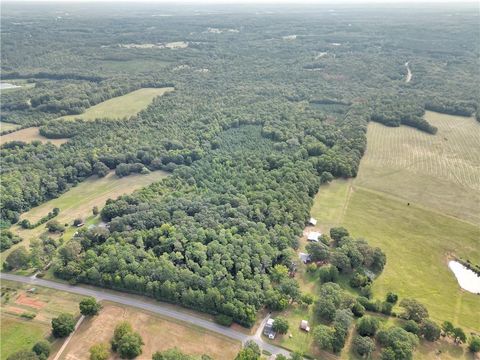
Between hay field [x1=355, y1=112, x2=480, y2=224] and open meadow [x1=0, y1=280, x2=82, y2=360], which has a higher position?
open meadow [x1=0, y1=280, x2=82, y2=360]

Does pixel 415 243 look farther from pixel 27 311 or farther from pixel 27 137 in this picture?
pixel 27 137

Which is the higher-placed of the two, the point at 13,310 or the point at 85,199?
the point at 13,310

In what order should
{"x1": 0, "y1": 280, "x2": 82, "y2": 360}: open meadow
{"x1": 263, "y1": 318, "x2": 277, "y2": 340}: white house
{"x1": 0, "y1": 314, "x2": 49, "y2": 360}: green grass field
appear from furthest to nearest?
1. {"x1": 0, "y1": 280, "x2": 82, "y2": 360}: open meadow
2. {"x1": 0, "y1": 314, "x2": 49, "y2": 360}: green grass field
3. {"x1": 263, "y1": 318, "x2": 277, "y2": 340}: white house

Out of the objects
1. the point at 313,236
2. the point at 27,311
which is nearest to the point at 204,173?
the point at 313,236

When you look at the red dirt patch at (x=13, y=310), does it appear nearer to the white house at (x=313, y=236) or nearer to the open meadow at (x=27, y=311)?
the open meadow at (x=27, y=311)

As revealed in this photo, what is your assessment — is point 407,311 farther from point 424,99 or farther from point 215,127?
point 424,99

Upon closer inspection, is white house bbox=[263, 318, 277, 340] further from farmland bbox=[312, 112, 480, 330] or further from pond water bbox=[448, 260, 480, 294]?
pond water bbox=[448, 260, 480, 294]

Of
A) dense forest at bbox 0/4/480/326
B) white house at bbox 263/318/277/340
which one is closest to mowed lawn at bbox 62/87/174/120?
dense forest at bbox 0/4/480/326
